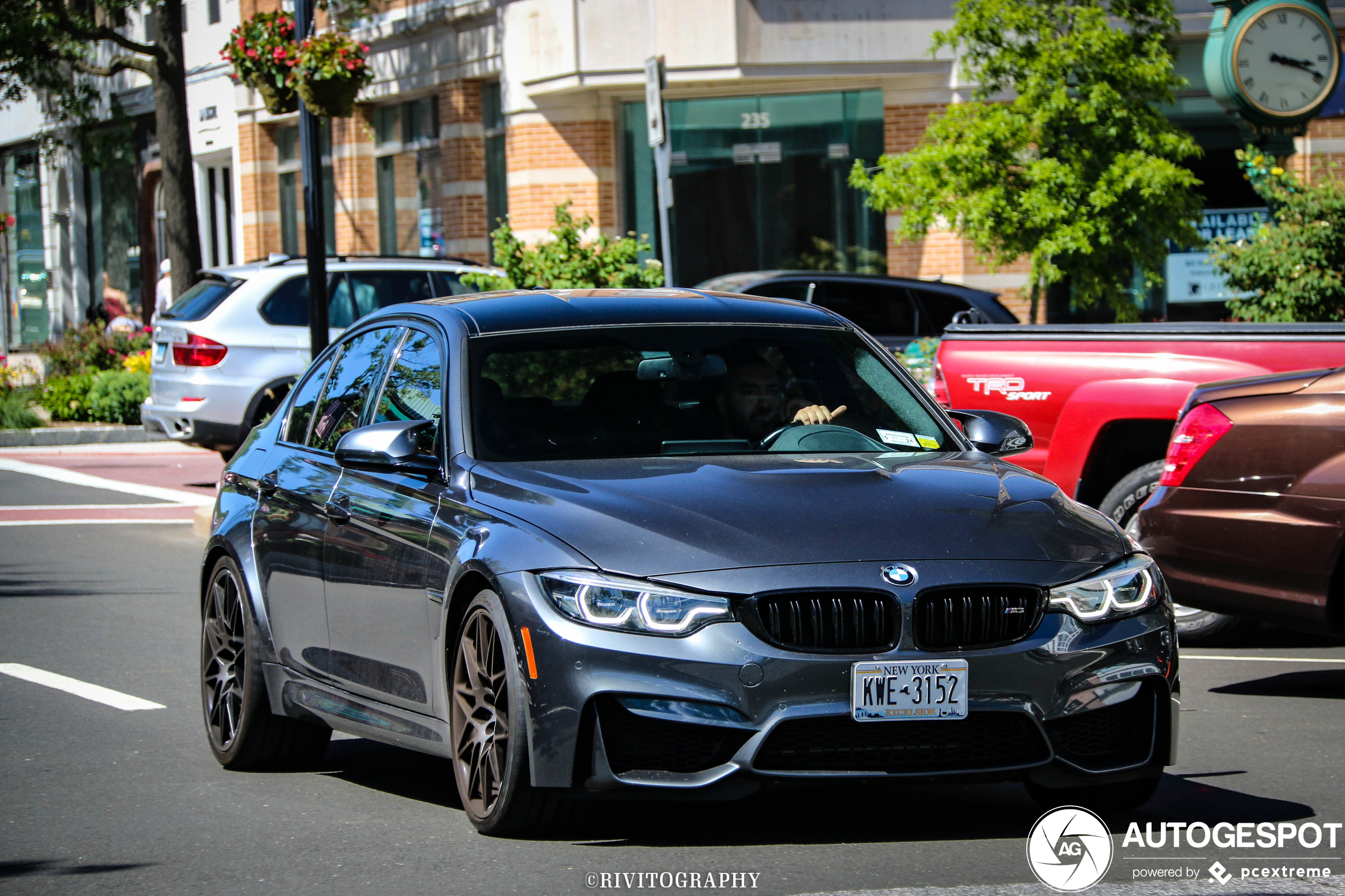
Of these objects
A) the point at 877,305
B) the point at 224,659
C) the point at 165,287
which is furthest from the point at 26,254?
the point at 224,659

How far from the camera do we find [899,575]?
16.4 ft

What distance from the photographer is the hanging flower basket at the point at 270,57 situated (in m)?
18.5

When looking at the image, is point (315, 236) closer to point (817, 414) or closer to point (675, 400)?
point (817, 414)

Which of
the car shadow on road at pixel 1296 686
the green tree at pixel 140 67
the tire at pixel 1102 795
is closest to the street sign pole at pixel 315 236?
the car shadow on road at pixel 1296 686

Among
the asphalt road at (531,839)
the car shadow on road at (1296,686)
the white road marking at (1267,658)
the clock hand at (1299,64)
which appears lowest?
the white road marking at (1267,658)

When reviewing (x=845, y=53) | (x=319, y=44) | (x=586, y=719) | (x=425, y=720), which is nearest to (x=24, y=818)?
(x=425, y=720)

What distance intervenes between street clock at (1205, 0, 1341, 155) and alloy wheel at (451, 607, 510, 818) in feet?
39.6

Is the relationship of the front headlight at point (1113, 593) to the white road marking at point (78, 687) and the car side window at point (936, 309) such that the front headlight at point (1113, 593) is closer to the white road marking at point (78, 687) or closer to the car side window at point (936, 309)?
the white road marking at point (78, 687)

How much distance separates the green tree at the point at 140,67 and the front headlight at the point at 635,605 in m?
22.2

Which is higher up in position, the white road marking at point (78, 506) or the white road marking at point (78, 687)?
the white road marking at point (78, 687)

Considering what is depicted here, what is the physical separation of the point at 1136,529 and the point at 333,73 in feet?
35.4

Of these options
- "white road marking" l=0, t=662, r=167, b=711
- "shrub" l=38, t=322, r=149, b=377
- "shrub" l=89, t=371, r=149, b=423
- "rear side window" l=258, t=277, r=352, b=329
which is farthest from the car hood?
"shrub" l=38, t=322, r=149, b=377

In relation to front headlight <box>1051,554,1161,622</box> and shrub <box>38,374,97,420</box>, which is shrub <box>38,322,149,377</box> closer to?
shrub <box>38,374,97,420</box>

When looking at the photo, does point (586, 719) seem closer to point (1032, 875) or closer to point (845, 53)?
point (1032, 875)
